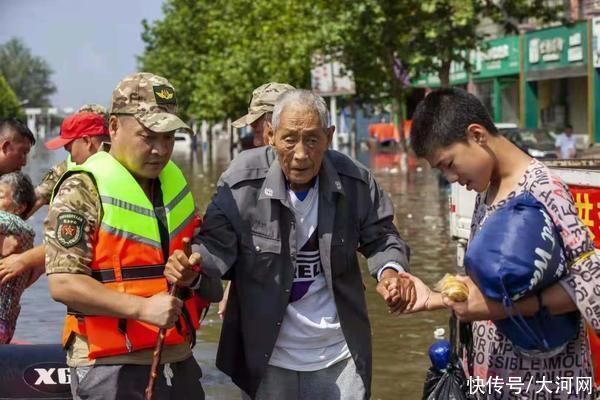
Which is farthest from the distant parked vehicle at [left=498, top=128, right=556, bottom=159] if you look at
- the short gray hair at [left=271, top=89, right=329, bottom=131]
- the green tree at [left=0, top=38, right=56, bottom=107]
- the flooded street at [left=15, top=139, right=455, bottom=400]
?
the green tree at [left=0, top=38, right=56, bottom=107]

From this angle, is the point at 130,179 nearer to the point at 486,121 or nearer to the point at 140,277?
the point at 140,277

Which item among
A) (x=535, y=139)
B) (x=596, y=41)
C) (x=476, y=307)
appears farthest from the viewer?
(x=596, y=41)

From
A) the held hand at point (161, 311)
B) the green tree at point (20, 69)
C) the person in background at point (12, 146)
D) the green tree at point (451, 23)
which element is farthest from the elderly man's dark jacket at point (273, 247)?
the green tree at point (20, 69)

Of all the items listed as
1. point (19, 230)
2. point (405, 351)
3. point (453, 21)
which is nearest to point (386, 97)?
point (453, 21)

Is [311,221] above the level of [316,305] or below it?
above

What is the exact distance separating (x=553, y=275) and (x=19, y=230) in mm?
2843

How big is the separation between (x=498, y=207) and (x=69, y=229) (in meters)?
1.43

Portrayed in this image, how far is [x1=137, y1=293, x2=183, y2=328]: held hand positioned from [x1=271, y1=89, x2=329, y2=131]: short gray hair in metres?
0.84

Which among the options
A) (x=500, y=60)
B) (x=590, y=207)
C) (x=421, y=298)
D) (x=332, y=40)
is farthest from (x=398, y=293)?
(x=500, y=60)

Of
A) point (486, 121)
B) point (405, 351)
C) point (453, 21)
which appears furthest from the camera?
point (453, 21)

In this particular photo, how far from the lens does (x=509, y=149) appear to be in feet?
12.2

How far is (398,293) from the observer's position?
13.3 feet

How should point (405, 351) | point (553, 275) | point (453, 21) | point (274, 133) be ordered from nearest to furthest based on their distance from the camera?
1. point (553, 275)
2. point (274, 133)
3. point (405, 351)
4. point (453, 21)

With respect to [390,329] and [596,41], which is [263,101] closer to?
[390,329]
